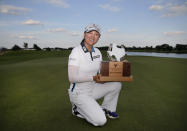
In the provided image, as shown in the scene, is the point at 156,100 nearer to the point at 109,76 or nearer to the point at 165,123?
the point at 165,123

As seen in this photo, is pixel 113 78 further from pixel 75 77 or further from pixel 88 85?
pixel 75 77

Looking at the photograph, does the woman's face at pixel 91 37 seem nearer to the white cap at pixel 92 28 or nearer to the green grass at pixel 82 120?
the white cap at pixel 92 28

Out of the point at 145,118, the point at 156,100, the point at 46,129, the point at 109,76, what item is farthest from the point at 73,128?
the point at 156,100

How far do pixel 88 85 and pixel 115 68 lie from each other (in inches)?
A: 25.0

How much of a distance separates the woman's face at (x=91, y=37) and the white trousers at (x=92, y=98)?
0.75 m

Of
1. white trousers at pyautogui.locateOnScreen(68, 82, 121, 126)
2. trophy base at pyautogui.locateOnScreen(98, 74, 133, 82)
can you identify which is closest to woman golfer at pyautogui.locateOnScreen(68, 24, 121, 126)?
white trousers at pyautogui.locateOnScreen(68, 82, 121, 126)

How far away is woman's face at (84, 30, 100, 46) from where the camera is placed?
3.37m

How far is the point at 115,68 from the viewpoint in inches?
124

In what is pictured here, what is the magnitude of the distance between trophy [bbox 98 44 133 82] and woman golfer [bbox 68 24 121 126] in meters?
0.18

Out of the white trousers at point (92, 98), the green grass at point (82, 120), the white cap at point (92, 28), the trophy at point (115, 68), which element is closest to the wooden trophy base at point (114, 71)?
the trophy at point (115, 68)

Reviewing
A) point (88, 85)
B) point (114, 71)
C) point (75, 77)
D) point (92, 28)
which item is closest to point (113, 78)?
point (114, 71)

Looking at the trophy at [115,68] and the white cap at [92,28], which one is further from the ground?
the white cap at [92,28]

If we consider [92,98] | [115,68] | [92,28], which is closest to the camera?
[115,68]

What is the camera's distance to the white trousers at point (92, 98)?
10.4 ft
